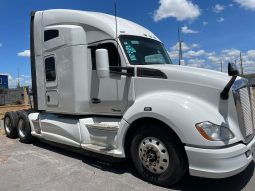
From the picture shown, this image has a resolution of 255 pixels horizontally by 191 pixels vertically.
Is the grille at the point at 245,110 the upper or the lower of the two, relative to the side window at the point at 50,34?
lower

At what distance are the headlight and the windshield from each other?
1877mm

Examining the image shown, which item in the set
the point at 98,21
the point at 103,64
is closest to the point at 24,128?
the point at 98,21

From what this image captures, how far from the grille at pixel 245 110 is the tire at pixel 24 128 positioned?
18.7ft

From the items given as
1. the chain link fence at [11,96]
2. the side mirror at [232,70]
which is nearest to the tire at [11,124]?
the side mirror at [232,70]

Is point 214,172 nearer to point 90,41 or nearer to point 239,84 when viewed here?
point 239,84

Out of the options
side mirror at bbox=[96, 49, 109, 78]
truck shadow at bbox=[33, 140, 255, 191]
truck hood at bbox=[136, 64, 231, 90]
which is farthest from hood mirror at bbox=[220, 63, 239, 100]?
side mirror at bbox=[96, 49, 109, 78]

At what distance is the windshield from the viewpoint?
582cm

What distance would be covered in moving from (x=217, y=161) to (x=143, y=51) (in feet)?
8.78

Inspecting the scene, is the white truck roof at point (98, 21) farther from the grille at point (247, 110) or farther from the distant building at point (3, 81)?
the distant building at point (3, 81)

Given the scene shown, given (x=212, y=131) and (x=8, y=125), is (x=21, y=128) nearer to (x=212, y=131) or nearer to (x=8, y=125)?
(x=8, y=125)

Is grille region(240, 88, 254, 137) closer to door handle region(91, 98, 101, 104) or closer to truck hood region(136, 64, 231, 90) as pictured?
truck hood region(136, 64, 231, 90)

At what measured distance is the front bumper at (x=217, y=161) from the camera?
4242mm

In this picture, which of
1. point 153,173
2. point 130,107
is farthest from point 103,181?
point 130,107

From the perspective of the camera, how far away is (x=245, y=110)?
4.84 metres
